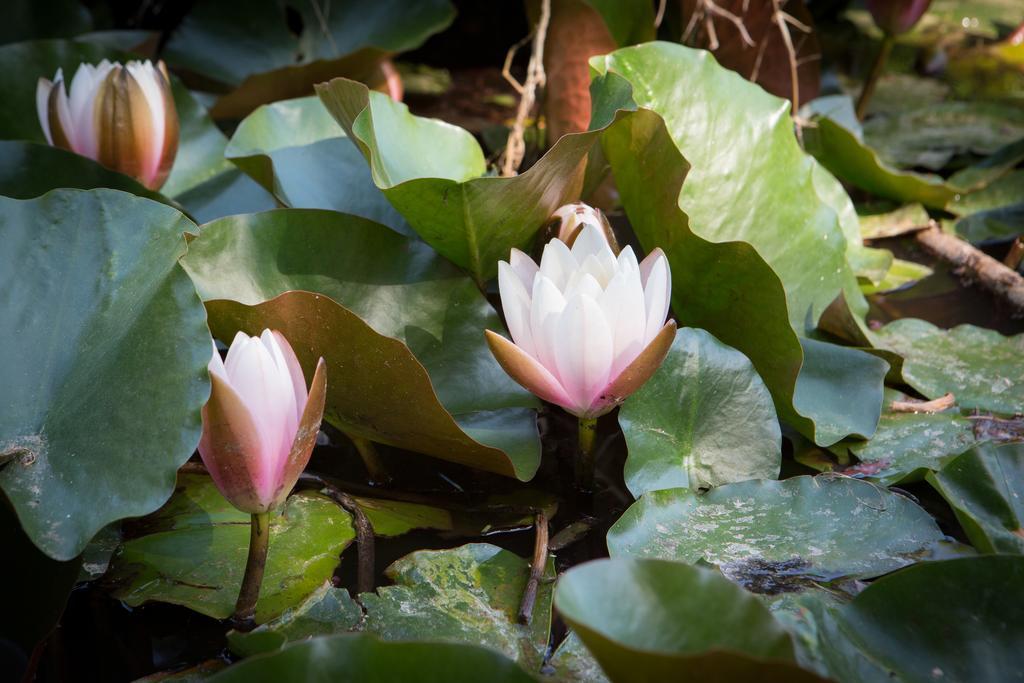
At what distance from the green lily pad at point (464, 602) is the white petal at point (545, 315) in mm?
207

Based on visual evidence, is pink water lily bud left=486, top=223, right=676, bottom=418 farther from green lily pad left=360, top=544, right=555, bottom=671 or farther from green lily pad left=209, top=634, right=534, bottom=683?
green lily pad left=209, top=634, right=534, bottom=683

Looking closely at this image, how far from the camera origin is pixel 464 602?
2.65 ft

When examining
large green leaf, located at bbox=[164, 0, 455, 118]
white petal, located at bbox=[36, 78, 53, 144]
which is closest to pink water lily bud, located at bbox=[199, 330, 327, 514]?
white petal, located at bbox=[36, 78, 53, 144]

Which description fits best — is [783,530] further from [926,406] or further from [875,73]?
[875,73]

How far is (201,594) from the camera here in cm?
83

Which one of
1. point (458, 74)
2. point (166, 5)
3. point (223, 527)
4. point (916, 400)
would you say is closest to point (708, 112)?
point (916, 400)

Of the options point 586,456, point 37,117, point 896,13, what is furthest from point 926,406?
point 37,117

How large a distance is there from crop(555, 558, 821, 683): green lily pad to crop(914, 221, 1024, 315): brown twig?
Answer: 1.16m

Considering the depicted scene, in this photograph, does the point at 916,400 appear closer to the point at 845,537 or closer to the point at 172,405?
the point at 845,537

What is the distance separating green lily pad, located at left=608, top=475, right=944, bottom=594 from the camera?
2.62 feet

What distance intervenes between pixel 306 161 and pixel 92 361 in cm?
55

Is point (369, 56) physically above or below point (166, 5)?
above

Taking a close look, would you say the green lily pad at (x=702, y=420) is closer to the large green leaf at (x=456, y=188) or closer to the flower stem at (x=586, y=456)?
the flower stem at (x=586, y=456)

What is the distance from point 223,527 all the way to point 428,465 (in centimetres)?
25
